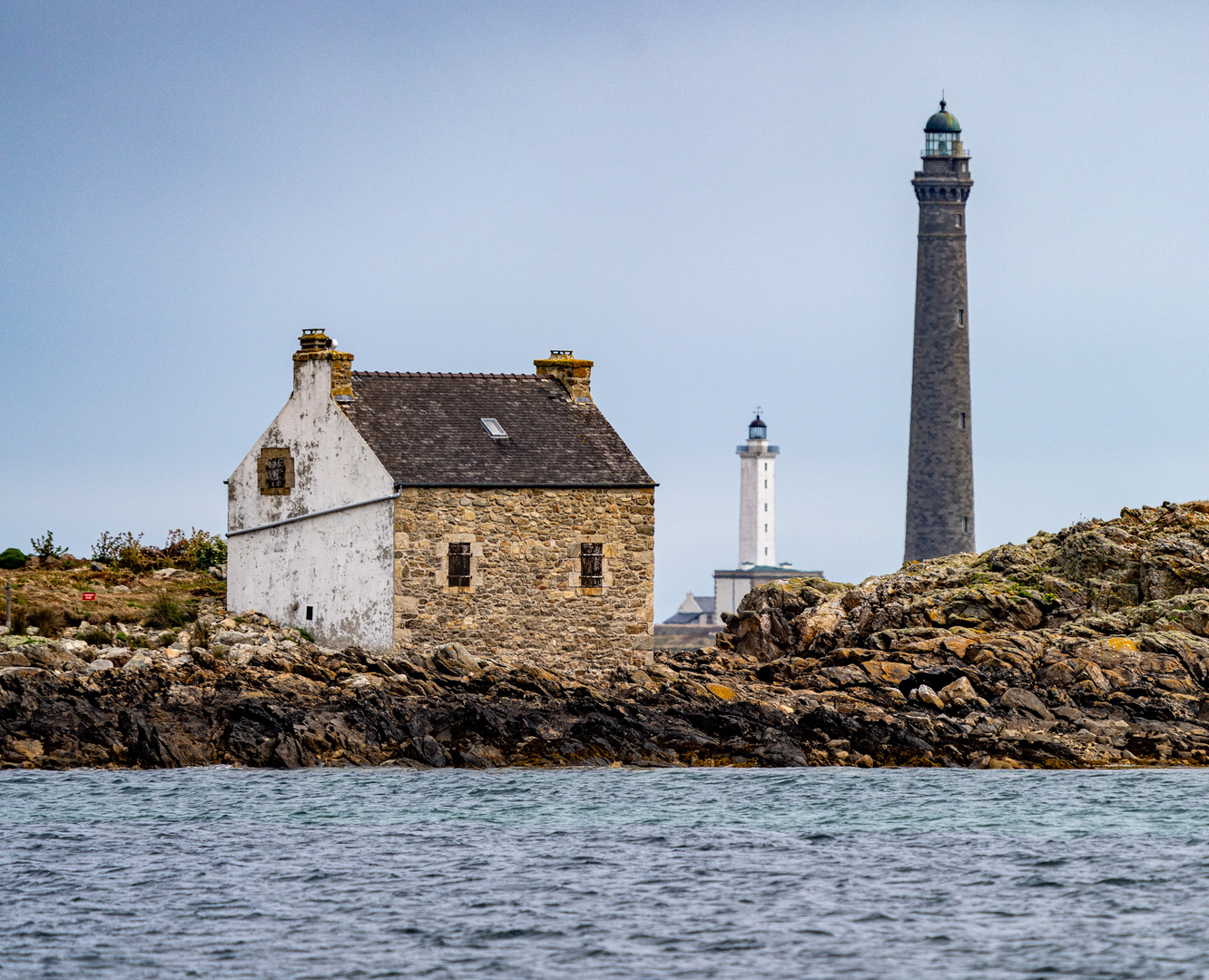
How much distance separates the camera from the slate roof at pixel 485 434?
31.4 m

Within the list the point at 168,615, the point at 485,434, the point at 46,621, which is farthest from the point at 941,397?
the point at 46,621

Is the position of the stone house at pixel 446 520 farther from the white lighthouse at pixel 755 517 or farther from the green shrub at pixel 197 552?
the white lighthouse at pixel 755 517

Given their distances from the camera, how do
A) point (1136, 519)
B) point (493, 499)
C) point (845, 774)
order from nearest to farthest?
point (845, 774) < point (493, 499) < point (1136, 519)

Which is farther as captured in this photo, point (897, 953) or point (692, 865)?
point (692, 865)

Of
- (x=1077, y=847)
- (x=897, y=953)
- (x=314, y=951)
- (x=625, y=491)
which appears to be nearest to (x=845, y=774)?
(x=1077, y=847)

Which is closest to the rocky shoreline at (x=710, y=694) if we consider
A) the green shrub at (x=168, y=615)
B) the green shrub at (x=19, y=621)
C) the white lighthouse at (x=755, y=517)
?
the green shrub at (x=168, y=615)

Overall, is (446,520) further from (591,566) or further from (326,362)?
(326,362)

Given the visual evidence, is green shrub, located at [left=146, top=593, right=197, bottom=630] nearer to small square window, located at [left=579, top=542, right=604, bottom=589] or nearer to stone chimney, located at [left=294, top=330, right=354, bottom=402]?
stone chimney, located at [left=294, top=330, right=354, bottom=402]

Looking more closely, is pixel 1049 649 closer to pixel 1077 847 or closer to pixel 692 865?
pixel 1077 847

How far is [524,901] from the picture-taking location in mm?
17547

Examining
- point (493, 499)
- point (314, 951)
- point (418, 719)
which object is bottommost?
point (314, 951)

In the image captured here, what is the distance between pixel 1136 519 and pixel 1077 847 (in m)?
18.4

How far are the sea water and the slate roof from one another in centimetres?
694

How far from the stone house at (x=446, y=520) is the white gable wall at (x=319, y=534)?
39 millimetres
